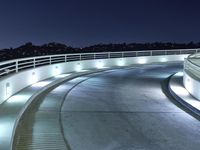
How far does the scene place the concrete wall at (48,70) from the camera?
13878 mm

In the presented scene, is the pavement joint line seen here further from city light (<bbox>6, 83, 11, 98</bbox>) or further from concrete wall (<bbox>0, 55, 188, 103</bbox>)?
concrete wall (<bbox>0, 55, 188, 103</bbox>)

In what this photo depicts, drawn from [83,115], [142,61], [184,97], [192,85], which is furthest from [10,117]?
[142,61]

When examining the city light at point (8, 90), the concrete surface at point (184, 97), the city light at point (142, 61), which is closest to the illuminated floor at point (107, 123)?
the concrete surface at point (184, 97)

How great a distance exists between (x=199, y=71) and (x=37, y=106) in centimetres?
844

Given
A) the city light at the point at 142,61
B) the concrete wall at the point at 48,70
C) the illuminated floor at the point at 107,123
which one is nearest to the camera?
the illuminated floor at the point at 107,123

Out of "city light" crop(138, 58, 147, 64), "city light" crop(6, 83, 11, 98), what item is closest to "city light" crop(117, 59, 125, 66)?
"city light" crop(138, 58, 147, 64)

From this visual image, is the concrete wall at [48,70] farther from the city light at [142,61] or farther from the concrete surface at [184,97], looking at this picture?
the concrete surface at [184,97]

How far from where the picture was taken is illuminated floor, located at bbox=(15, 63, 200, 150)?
9.35 m

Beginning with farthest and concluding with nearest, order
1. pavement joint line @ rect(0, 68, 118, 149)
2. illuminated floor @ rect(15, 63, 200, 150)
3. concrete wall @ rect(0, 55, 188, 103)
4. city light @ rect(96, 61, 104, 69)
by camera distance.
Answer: city light @ rect(96, 61, 104, 69) < concrete wall @ rect(0, 55, 188, 103) < illuminated floor @ rect(15, 63, 200, 150) < pavement joint line @ rect(0, 68, 118, 149)

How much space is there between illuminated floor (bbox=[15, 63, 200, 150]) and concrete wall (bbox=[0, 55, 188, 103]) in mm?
1202

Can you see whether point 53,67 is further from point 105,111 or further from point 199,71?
point 105,111

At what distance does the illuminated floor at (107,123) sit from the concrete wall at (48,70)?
1202 millimetres

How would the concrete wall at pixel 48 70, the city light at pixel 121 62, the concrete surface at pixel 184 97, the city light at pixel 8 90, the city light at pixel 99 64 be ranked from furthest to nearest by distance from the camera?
the city light at pixel 121 62 → the city light at pixel 99 64 → the concrete surface at pixel 184 97 → the concrete wall at pixel 48 70 → the city light at pixel 8 90

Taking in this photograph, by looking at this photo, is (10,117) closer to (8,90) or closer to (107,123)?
(107,123)
